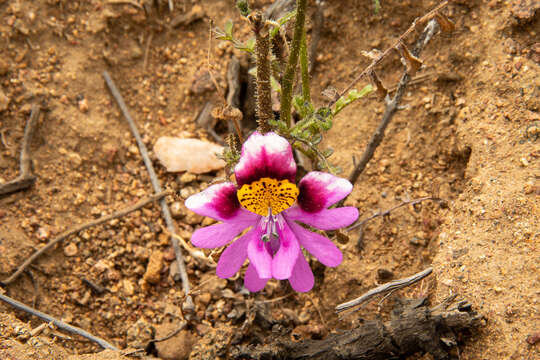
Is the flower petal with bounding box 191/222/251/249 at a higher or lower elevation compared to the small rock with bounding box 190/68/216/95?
lower

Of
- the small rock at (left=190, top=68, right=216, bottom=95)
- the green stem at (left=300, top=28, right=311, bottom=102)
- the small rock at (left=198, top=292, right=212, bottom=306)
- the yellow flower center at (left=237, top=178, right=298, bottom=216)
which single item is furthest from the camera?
the small rock at (left=190, top=68, right=216, bottom=95)

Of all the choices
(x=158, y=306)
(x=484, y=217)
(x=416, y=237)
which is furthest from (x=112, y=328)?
(x=484, y=217)

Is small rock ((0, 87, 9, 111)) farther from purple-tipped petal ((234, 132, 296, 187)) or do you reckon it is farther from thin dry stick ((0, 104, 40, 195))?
purple-tipped petal ((234, 132, 296, 187))

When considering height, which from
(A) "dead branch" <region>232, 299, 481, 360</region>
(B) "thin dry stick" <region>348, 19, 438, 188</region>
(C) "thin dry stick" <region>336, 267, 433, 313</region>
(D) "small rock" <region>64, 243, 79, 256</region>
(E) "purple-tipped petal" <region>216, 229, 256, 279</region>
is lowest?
(A) "dead branch" <region>232, 299, 481, 360</region>

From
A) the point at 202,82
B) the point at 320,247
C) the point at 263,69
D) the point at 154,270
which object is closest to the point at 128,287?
the point at 154,270

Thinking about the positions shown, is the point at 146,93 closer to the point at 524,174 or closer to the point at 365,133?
the point at 365,133

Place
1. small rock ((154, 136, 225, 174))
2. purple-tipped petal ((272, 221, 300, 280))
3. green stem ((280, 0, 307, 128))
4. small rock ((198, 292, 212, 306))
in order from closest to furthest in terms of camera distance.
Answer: purple-tipped petal ((272, 221, 300, 280)) < green stem ((280, 0, 307, 128)) < small rock ((198, 292, 212, 306)) < small rock ((154, 136, 225, 174))

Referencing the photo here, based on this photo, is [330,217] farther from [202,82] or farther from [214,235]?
[202,82]

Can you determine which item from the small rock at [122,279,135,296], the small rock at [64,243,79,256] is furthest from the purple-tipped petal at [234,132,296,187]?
the small rock at [64,243,79,256]
